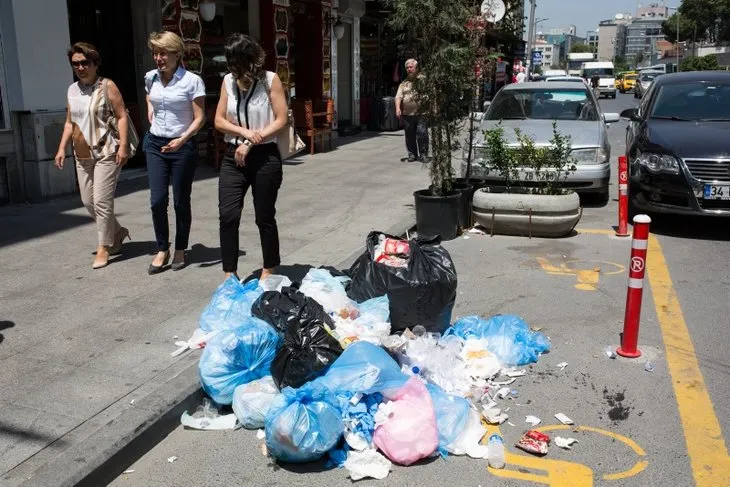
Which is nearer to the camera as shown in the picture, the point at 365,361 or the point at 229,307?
the point at 365,361

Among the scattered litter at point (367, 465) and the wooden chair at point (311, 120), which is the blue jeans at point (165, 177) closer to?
the scattered litter at point (367, 465)

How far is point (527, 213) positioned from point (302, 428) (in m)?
4.98

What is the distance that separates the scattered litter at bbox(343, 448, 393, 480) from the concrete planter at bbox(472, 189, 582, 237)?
4767mm

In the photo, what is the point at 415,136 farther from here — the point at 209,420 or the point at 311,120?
the point at 209,420

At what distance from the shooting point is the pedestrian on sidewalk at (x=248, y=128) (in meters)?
5.07

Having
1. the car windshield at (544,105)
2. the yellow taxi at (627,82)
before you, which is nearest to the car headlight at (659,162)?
the car windshield at (544,105)

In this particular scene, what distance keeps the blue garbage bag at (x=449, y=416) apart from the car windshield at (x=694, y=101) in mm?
6598

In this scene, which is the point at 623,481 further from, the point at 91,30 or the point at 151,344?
the point at 91,30

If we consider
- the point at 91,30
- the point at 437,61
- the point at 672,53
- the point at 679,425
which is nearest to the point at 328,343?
the point at 679,425

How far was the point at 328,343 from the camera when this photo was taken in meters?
3.82

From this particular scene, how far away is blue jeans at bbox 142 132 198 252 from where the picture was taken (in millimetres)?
5852

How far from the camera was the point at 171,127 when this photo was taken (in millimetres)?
5781

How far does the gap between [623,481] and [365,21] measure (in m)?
20.0

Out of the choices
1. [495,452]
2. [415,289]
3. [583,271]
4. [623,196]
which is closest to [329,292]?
[415,289]
